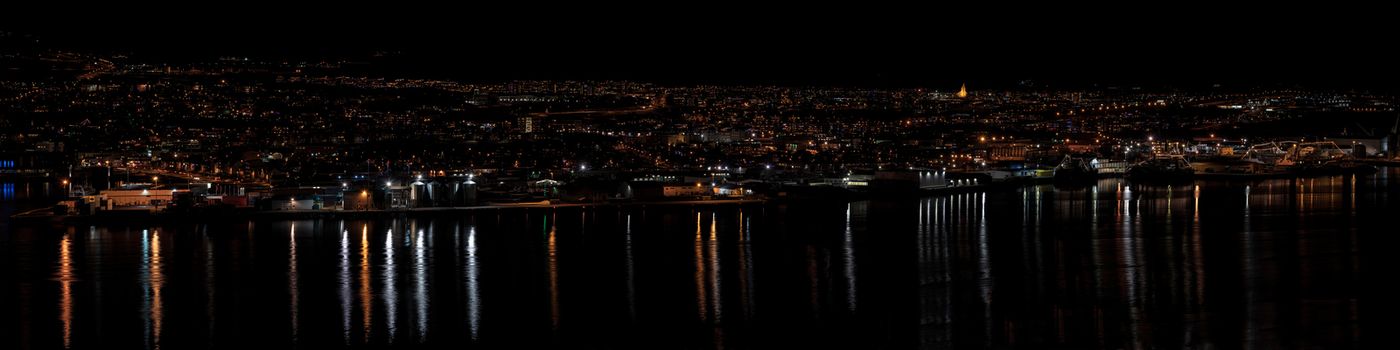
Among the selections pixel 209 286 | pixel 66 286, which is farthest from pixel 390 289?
pixel 66 286

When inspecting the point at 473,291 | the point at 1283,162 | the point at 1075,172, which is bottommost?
the point at 473,291

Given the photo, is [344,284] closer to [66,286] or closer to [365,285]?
[365,285]

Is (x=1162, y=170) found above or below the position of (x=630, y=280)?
above

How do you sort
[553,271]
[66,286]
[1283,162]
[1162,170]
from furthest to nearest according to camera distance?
1. [1283,162]
2. [1162,170]
3. [553,271]
4. [66,286]

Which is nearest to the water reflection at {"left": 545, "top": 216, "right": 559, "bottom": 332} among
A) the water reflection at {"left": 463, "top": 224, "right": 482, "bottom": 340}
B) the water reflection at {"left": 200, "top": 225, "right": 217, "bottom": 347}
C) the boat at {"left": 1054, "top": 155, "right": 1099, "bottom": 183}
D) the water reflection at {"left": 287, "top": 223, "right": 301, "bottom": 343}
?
the water reflection at {"left": 463, "top": 224, "right": 482, "bottom": 340}

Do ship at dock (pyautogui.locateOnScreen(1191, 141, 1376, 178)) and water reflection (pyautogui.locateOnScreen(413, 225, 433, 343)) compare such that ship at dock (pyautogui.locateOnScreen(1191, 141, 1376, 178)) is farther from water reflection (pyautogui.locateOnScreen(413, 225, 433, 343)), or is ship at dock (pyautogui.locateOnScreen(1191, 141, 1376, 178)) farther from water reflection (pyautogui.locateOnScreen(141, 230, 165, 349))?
water reflection (pyautogui.locateOnScreen(141, 230, 165, 349))

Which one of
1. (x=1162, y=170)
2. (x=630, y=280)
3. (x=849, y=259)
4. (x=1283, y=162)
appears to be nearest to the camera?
(x=630, y=280)

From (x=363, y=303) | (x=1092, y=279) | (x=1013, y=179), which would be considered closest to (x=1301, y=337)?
(x=1092, y=279)
